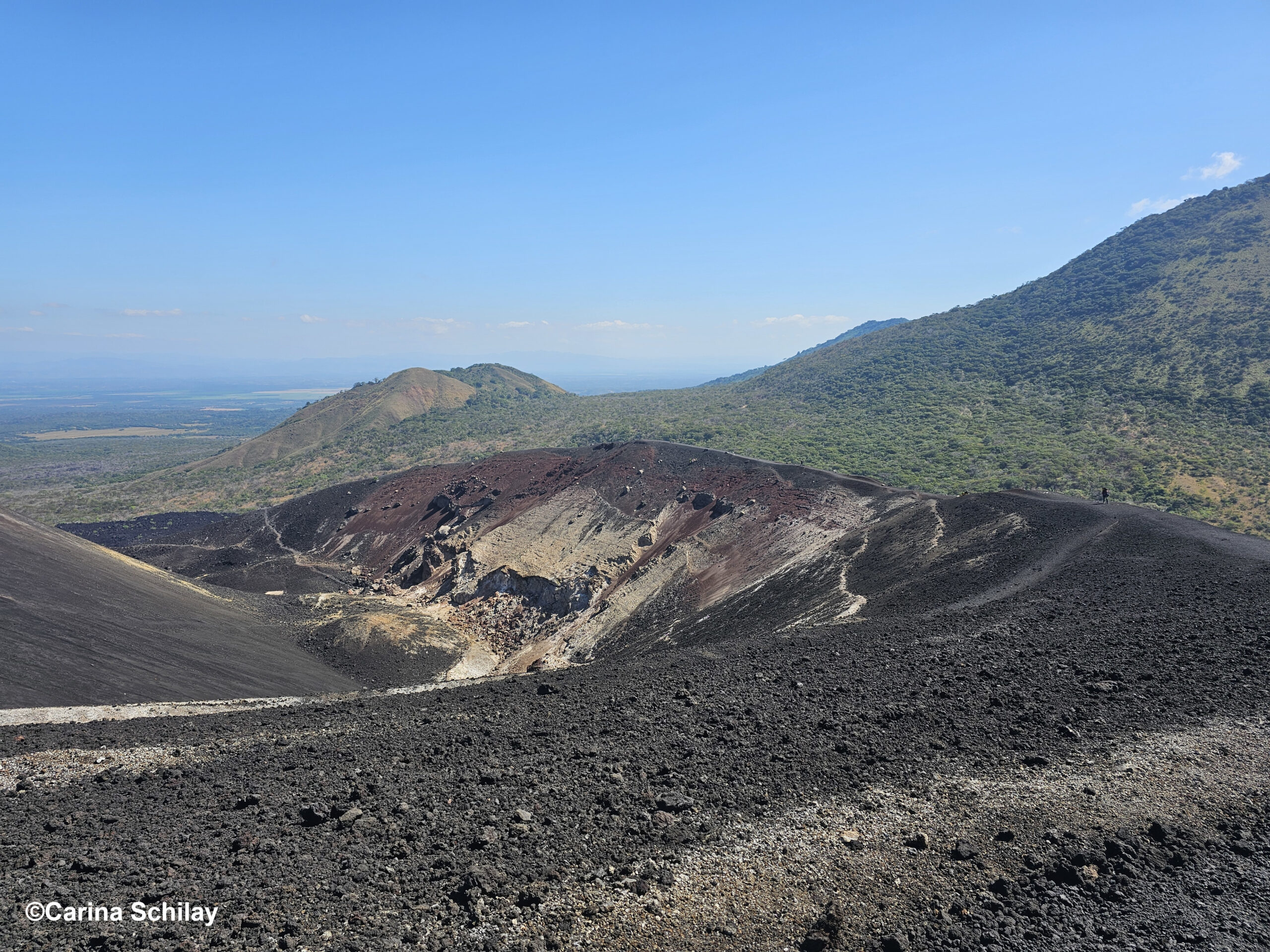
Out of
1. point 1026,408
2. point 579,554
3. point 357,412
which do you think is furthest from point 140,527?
point 1026,408

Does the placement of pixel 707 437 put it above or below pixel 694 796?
above

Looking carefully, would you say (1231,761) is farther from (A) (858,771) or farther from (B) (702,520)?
(B) (702,520)

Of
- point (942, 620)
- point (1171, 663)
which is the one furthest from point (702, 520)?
point (1171, 663)

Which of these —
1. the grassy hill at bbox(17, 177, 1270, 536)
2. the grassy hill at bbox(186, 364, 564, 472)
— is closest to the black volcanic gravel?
the grassy hill at bbox(17, 177, 1270, 536)

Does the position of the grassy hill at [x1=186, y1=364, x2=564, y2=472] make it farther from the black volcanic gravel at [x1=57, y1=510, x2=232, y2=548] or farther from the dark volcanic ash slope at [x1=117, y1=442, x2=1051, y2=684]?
the dark volcanic ash slope at [x1=117, y1=442, x2=1051, y2=684]

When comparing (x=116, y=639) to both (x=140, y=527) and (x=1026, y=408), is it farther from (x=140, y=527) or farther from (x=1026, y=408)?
(x=1026, y=408)

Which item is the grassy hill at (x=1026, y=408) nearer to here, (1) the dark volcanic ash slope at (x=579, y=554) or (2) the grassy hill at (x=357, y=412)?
(2) the grassy hill at (x=357, y=412)
